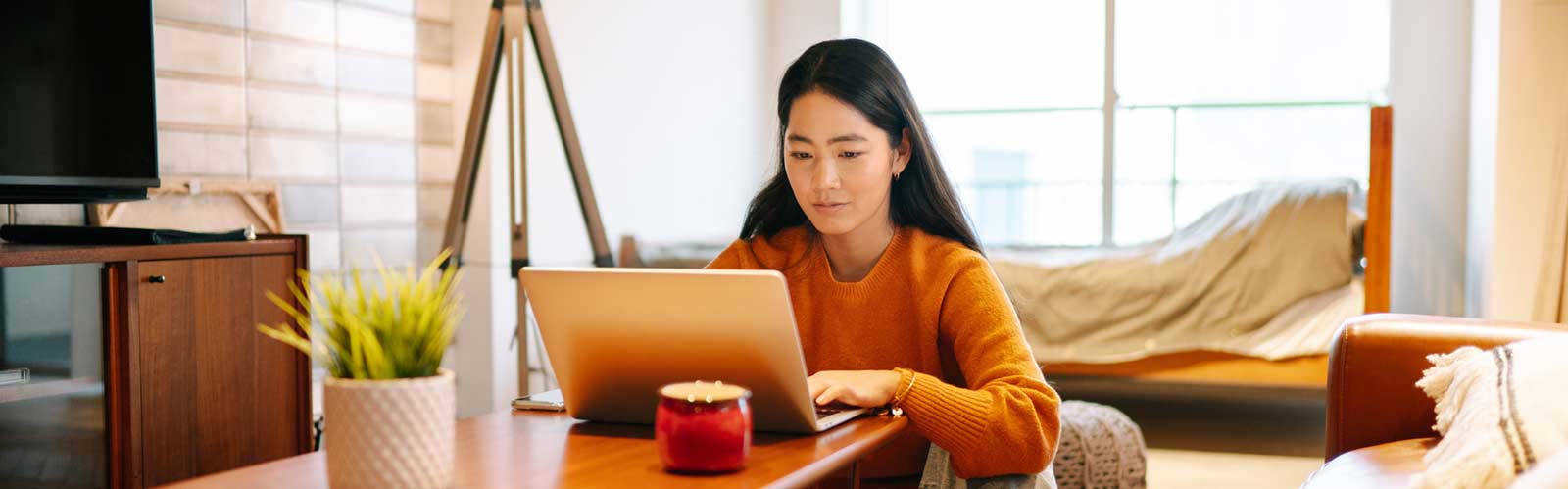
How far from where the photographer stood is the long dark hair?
56.3 inches

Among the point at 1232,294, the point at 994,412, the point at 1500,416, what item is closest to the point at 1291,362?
the point at 1232,294

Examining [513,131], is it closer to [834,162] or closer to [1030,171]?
[834,162]

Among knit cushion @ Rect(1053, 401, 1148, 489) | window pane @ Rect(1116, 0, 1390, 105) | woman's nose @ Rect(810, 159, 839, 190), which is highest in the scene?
window pane @ Rect(1116, 0, 1390, 105)

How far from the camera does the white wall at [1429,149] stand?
14.9ft

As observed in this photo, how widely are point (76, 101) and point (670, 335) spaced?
59.7 inches

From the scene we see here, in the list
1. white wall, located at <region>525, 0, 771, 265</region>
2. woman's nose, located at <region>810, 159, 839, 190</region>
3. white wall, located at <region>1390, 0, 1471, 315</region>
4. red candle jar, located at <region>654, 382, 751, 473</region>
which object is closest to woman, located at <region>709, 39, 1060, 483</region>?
woman's nose, located at <region>810, 159, 839, 190</region>

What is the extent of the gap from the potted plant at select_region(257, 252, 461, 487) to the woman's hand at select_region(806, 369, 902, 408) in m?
0.43

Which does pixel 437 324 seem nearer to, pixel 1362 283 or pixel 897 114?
pixel 897 114

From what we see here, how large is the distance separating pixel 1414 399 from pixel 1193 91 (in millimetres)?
3751

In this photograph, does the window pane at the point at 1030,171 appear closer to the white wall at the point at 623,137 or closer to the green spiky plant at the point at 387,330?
the white wall at the point at 623,137

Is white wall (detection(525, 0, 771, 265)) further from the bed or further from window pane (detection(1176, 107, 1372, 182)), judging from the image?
window pane (detection(1176, 107, 1372, 182))

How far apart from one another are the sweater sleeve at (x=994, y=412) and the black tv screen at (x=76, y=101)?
1.58m

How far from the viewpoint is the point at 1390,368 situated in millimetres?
1720

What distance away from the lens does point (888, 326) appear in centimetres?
145
